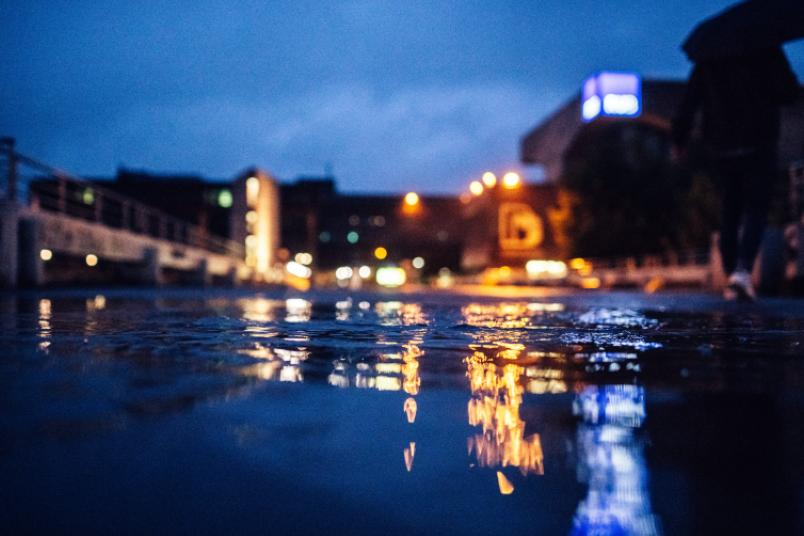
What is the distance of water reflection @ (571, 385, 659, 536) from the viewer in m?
0.67

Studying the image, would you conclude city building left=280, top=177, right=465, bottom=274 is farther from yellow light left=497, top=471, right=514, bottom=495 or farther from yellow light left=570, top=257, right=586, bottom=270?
yellow light left=497, top=471, right=514, bottom=495

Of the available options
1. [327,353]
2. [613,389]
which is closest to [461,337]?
[327,353]

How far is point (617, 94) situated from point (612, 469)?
48.1 metres

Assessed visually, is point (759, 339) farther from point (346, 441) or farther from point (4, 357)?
point (4, 357)

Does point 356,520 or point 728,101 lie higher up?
point 728,101

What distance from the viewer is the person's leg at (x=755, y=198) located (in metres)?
5.11

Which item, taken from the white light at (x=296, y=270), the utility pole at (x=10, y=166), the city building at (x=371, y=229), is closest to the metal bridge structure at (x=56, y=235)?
the utility pole at (x=10, y=166)

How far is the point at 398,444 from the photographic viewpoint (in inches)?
35.3

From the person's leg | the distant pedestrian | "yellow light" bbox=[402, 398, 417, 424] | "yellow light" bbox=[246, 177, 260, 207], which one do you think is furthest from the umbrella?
"yellow light" bbox=[246, 177, 260, 207]

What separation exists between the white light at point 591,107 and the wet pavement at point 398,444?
155 ft

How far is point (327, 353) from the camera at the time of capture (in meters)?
1.76

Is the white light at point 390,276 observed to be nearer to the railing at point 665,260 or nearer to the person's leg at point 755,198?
the railing at point 665,260

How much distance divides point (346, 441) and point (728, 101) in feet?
17.9

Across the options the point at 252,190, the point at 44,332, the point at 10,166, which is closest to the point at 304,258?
the point at 252,190
